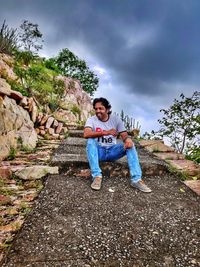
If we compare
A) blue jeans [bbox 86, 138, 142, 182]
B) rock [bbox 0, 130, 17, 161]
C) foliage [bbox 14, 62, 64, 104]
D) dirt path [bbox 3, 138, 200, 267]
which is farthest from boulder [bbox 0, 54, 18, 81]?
dirt path [bbox 3, 138, 200, 267]

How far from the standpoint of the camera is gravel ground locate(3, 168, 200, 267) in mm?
1688

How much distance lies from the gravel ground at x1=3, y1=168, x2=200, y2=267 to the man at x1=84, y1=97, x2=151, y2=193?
31cm

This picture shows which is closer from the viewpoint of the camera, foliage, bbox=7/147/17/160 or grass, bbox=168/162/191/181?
grass, bbox=168/162/191/181

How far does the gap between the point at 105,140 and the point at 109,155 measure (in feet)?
0.70

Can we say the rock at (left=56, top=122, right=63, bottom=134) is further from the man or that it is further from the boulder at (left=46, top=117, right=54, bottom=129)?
the man

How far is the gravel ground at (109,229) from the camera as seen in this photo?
5.54 ft

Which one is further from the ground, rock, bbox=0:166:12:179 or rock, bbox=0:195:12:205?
rock, bbox=0:166:12:179

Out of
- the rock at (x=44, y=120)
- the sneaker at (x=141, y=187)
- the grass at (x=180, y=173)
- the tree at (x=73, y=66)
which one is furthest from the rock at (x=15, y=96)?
the tree at (x=73, y=66)

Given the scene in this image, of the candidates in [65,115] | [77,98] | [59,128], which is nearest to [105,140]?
[59,128]

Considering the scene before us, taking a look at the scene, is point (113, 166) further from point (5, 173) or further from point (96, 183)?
point (5, 173)

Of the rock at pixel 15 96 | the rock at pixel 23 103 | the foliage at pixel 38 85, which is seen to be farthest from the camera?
the foliage at pixel 38 85

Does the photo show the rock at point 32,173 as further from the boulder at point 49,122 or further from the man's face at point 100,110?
the boulder at point 49,122

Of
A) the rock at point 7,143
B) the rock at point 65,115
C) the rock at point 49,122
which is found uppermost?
the rock at point 65,115

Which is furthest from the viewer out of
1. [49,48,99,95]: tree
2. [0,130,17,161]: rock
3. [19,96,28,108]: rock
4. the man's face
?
[49,48,99,95]: tree
